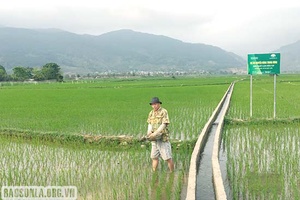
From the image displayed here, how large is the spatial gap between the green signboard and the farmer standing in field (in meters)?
6.91

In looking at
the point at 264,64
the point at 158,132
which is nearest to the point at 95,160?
the point at 158,132

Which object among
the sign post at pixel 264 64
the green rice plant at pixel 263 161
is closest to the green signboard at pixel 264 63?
the sign post at pixel 264 64

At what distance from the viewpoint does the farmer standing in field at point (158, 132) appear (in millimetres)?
5598

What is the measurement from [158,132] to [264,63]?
731cm

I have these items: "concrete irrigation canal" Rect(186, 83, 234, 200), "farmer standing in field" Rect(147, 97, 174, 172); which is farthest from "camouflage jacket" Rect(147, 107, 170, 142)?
"concrete irrigation canal" Rect(186, 83, 234, 200)

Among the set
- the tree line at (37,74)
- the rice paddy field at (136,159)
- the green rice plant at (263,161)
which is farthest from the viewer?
the tree line at (37,74)

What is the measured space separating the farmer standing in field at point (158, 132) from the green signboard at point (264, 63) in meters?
6.91

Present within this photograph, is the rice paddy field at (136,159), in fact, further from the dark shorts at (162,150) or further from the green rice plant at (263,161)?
the dark shorts at (162,150)

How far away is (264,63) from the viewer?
11648 mm

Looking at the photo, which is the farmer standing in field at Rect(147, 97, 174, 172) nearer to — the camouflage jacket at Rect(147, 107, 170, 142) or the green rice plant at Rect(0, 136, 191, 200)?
the camouflage jacket at Rect(147, 107, 170, 142)

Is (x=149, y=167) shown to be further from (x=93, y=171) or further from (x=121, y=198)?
(x=121, y=198)

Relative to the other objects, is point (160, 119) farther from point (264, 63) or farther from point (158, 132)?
point (264, 63)

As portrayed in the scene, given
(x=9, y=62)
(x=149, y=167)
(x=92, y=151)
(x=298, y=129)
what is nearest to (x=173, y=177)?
(x=149, y=167)

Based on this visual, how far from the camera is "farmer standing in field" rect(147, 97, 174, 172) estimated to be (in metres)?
5.60
